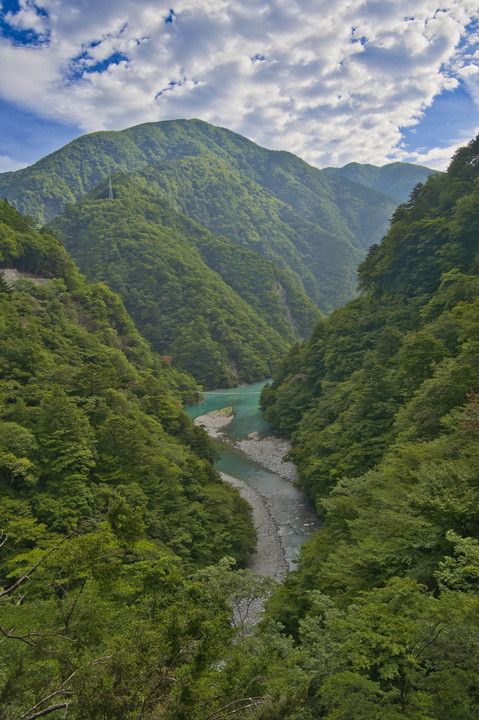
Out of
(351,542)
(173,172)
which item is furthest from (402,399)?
(173,172)

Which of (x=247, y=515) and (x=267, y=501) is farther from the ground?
(x=247, y=515)

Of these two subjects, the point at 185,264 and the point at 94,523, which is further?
the point at 185,264

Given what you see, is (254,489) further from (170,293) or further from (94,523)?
(170,293)

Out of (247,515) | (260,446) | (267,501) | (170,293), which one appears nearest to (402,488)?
(247,515)

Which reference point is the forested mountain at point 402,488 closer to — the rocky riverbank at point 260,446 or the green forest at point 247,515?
the green forest at point 247,515

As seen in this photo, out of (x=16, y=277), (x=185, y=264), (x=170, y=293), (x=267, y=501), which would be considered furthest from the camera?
(x=185, y=264)

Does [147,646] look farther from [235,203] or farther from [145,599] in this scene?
[235,203]

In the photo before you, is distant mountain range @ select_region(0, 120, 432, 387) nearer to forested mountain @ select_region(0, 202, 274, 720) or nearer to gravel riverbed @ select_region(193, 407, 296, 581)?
gravel riverbed @ select_region(193, 407, 296, 581)

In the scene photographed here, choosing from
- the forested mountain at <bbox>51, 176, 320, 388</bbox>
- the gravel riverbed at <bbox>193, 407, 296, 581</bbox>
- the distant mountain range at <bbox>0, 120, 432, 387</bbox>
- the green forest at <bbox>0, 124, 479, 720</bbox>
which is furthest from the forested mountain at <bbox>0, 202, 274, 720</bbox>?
the distant mountain range at <bbox>0, 120, 432, 387</bbox>
